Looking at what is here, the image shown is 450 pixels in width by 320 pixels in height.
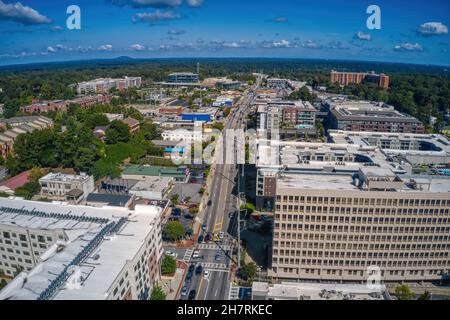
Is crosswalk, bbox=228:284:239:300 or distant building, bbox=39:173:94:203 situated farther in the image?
distant building, bbox=39:173:94:203

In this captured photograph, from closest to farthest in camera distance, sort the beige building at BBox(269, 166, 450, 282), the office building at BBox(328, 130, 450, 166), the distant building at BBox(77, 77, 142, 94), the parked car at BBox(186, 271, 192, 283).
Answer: the beige building at BBox(269, 166, 450, 282) → the parked car at BBox(186, 271, 192, 283) → the office building at BBox(328, 130, 450, 166) → the distant building at BBox(77, 77, 142, 94)

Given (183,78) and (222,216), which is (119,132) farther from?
(183,78)

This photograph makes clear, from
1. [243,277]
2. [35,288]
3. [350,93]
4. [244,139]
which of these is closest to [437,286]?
[243,277]

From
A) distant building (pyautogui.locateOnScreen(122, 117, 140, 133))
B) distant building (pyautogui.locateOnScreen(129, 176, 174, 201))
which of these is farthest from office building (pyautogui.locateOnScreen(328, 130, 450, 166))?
distant building (pyautogui.locateOnScreen(122, 117, 140, 133))

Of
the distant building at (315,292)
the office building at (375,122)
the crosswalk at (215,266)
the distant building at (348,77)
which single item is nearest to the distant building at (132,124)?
the office building at (375,122)

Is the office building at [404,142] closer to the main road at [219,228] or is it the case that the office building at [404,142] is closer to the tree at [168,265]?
the main road at [219,228]

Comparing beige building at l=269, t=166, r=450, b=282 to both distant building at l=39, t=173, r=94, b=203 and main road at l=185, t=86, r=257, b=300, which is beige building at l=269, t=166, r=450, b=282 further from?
distant building at l=39, t=173, r=94, b=203

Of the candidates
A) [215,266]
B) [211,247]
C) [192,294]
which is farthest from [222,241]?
[192,294]
